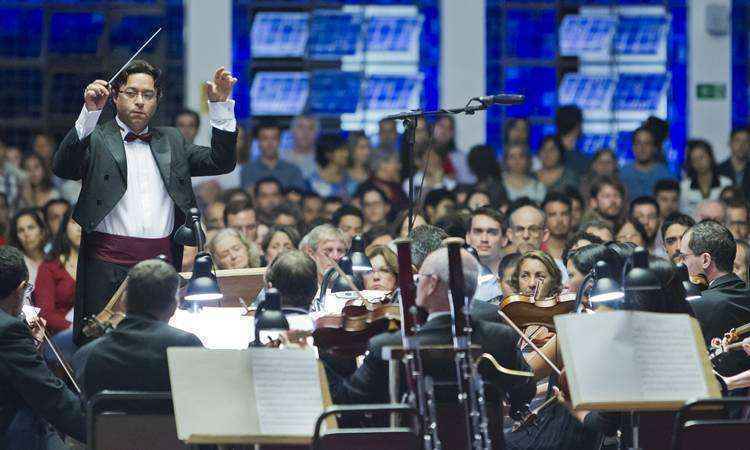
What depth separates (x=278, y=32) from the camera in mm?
14164

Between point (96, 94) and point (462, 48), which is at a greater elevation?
point (462, 48)

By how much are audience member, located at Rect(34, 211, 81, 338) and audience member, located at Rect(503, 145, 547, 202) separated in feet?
11.7

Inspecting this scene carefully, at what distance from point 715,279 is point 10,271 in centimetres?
321

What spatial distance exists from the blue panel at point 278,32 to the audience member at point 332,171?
2214 mm

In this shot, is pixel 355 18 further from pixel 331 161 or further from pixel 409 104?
pixel 331 161

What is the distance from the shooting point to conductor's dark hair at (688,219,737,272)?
7.20m

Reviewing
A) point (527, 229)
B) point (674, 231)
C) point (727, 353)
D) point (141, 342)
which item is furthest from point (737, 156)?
point (141, 342)

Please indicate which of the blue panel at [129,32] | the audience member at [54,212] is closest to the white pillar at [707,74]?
the blue panel at [129,32]

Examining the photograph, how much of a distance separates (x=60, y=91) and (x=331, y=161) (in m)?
3.16

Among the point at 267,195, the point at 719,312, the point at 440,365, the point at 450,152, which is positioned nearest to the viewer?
the point at 440,365

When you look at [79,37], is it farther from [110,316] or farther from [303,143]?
[110,316]

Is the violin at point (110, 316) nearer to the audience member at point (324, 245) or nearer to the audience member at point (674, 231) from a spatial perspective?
the audience member at point (324, 245)

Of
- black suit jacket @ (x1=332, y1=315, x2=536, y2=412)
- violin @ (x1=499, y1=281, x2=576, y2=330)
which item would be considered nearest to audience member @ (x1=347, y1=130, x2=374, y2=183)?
violin @ (x1=499, y1=281, x2=576, y2=330)

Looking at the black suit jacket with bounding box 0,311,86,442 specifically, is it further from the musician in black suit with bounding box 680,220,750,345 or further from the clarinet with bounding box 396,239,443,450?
the musician in black suit with bounding box 680,220,750,345
